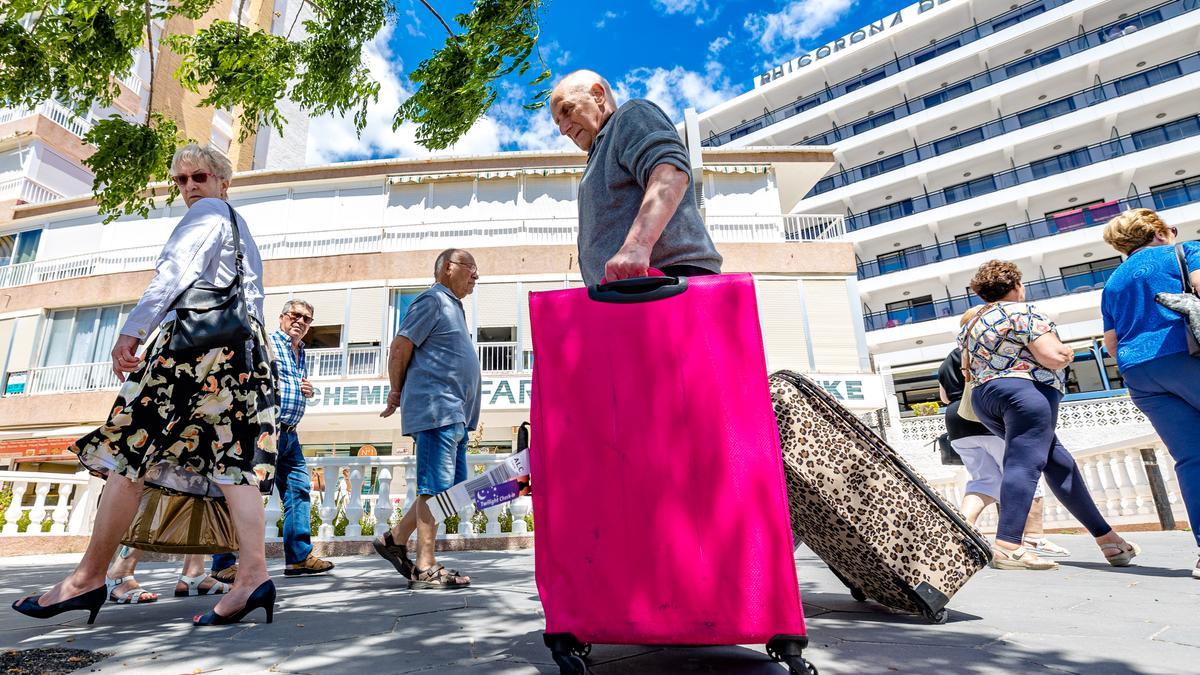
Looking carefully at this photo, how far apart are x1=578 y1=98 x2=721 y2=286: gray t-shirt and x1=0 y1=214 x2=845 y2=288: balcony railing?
16.4 metres

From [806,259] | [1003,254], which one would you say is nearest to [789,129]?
[1003,254]

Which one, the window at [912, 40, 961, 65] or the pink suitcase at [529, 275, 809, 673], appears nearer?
the pink suitcase at [529, 275, 809, 673]

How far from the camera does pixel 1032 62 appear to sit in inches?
1523

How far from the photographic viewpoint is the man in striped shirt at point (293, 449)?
411 cm

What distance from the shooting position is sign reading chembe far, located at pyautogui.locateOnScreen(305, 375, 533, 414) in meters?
16.8

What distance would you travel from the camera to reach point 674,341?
157 cm

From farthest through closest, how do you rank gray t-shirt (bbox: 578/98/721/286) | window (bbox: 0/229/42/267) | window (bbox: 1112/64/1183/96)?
window (bbox: 1112/64/1183/96), window (bbox: 0/229/42/267), gray t-shirt (bbox: 578/98/721/286)

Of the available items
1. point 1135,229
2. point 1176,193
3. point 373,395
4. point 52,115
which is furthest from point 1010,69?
point 52,115

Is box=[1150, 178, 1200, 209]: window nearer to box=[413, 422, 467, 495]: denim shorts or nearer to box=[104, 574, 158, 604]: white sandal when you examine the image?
box=[413, 422, 467, 495]: denim shorts

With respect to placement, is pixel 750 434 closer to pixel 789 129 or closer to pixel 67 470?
pixel 67 470

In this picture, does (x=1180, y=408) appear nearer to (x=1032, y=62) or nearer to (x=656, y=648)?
(x=656, y=648)

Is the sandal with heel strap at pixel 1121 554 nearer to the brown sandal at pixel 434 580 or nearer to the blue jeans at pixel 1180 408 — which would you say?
the blue jeans at pixel 1180 408

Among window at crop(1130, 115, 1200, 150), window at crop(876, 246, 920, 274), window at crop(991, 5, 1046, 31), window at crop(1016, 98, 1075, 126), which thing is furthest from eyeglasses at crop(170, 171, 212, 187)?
window at crop(991, 5, 1046, 31)

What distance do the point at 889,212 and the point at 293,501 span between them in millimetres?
42879
